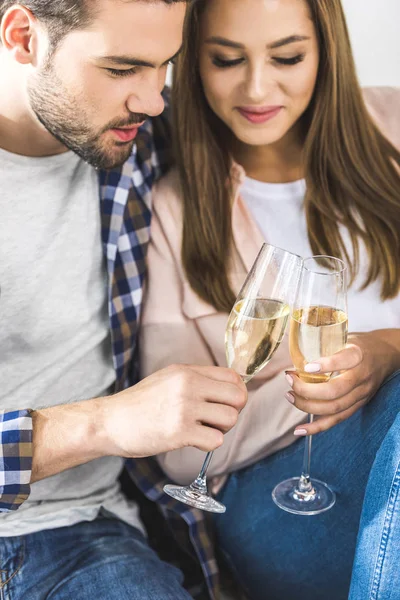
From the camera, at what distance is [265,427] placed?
1.63 meters

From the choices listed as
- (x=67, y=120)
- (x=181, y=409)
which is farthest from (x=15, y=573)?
(x=67, y=120)

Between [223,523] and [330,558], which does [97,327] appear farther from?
[330,558]

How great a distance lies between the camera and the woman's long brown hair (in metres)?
1.67

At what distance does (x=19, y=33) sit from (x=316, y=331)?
2.44 ft

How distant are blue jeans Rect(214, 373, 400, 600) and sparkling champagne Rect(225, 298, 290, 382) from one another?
0.94 feet

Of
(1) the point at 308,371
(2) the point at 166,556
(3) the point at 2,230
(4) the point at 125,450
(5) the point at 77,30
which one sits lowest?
(2) the point at 166,556

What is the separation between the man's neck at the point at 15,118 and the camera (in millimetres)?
1521

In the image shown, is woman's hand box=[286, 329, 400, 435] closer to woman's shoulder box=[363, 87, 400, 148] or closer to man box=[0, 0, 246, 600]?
man box=[0, 0, 246, 600]

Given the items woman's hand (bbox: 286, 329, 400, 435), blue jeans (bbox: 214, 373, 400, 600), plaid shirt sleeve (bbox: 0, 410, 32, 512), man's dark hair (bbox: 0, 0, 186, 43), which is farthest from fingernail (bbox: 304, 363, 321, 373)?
man's dark hair (bbox: 0, 0, 186, 43)

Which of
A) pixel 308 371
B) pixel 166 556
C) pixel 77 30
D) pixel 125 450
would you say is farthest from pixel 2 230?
pixel 166 556

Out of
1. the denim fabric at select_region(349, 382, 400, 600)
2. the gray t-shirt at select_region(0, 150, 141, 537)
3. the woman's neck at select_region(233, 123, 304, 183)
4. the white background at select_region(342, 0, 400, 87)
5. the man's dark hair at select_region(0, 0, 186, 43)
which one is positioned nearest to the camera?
the denim fabric at select_region(349, 382, 400, 600)

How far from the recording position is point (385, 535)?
120 cm

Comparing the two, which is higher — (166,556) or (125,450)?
(125,450)

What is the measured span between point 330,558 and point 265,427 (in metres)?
0.27
